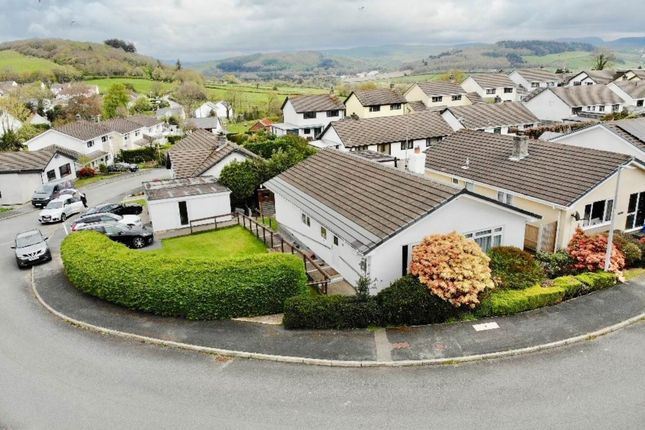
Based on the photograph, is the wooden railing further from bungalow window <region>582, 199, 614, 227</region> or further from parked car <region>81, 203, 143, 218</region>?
bungalow window <region>582, 199, 614, 227</region>

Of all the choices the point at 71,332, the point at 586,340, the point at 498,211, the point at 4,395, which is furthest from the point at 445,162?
the point at 4,395

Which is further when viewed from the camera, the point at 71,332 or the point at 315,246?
the point at 315,246

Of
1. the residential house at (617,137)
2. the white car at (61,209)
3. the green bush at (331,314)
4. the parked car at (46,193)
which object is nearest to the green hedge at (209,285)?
the green bush at (331,314)

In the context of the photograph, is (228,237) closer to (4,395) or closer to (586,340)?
(4,395)

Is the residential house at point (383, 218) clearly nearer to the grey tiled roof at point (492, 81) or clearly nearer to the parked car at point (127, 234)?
the parked car at point (127, 234)

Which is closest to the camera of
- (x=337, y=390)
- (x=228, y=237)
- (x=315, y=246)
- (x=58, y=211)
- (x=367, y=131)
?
(x=337, y=390)

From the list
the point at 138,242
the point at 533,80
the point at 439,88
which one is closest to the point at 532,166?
the point at 138,242
